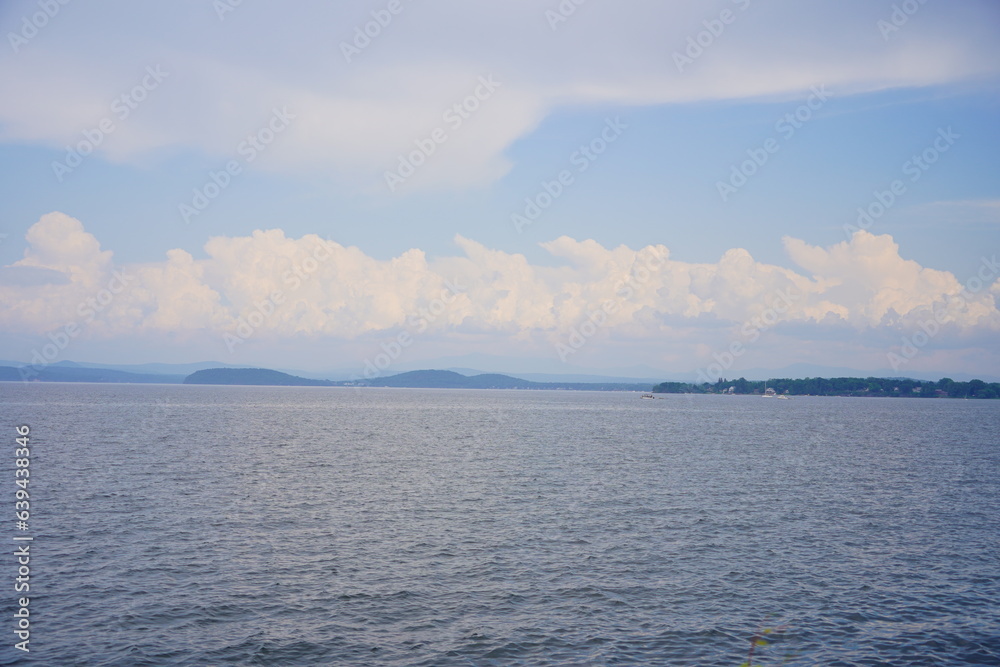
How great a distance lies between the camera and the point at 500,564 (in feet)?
119

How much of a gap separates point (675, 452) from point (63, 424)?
107 meters

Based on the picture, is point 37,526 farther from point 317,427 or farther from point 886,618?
point 317,427

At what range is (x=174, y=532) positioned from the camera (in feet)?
135

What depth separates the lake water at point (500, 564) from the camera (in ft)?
85.7

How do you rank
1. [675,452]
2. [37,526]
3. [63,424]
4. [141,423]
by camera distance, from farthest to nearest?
[141,423]
[63,424]
[675,452]
[37,526]

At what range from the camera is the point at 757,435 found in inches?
4998

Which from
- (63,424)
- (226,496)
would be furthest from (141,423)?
(226,496)

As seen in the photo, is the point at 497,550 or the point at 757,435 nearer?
the point at 497,550

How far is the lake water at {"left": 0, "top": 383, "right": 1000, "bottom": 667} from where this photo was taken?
85.7ft

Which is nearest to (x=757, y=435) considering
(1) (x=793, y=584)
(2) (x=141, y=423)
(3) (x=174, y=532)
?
(1) (x=793, y=584)

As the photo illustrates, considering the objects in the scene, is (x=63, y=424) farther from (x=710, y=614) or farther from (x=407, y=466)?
(x=710, y=614)

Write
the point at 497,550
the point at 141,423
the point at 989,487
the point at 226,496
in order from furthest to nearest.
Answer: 1. the point at 141,423
2. the point at 989,487
3. the point at 226,496
4. the point at 497,550

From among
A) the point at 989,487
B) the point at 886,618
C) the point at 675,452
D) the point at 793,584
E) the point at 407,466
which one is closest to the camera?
the point at 886,618

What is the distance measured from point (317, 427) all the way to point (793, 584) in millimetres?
114961
